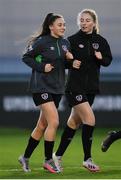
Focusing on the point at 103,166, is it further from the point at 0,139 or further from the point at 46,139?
the point at 0,139

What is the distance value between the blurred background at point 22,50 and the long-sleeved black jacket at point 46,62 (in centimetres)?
544

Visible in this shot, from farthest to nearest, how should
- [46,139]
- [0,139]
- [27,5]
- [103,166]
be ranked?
[27,5], [0,139], [103,166], [46,139]

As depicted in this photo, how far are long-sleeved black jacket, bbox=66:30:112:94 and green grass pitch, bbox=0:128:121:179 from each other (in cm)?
86

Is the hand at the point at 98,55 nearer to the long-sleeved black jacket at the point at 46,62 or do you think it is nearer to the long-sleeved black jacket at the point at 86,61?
the long-sleeved black jacket at the point at 86,61

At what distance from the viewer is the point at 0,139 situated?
1380 centimetres

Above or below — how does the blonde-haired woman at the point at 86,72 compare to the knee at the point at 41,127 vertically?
above

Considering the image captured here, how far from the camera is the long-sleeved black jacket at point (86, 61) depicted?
9.61m

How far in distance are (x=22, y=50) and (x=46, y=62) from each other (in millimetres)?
5772

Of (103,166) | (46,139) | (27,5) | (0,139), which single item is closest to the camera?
(46,139)

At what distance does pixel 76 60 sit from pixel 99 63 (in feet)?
0.96

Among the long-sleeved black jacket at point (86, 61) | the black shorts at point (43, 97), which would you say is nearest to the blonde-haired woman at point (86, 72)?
the long-sleeved black jacket at point (86, 61)

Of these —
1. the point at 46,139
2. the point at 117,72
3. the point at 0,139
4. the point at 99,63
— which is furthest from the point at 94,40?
the point at 117,72

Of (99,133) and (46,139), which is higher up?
(46,139)

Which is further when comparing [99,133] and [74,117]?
[99,133]
